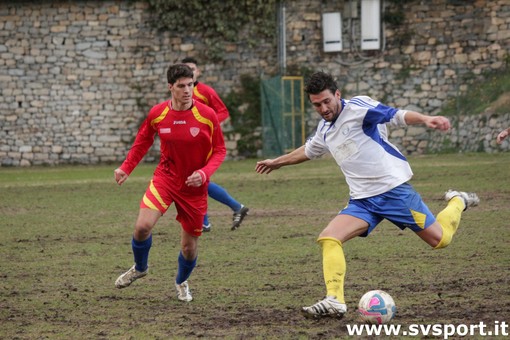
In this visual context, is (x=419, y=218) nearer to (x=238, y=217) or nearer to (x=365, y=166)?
(x=365, y=166)

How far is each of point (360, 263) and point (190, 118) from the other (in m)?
2.55

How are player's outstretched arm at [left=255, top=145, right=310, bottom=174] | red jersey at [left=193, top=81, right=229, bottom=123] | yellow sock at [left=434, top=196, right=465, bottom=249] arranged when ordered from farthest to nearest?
red jersey at [left=193, top=81, right=229, bottom=123] → player's outstretched arm at [left=255, top=145, right=310, bottom=174] → yellow sock at [left=434, top=196, right=465, bottom=249]

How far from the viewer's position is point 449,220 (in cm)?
838

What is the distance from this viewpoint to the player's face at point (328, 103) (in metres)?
7.78

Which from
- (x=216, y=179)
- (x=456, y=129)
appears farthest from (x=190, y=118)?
(x=456, y=129)

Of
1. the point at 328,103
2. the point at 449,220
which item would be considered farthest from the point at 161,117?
the point at 449,220

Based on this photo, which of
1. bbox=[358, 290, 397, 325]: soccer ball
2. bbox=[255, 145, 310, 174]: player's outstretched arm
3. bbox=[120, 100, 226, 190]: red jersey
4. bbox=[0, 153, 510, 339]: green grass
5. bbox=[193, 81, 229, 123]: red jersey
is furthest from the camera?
bbox=[193, 81, 229, 123]: red jersey

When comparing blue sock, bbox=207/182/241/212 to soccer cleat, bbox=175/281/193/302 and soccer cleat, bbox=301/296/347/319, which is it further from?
soccer cleat, bbox=301/296/347/319

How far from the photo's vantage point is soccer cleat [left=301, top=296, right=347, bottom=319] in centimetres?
729

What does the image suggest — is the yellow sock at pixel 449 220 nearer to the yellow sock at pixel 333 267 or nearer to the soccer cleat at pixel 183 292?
the yellow sock at pixel 333 267

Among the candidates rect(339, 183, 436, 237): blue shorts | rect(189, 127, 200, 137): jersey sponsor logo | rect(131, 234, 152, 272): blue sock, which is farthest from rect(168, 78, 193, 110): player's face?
rect(339, 183, 436, 237): blue shorts

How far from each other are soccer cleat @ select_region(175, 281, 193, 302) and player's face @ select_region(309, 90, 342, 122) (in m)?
1.89

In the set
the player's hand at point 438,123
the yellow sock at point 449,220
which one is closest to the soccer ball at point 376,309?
the yellow sock at point 449,220

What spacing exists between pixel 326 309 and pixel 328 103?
150cm
